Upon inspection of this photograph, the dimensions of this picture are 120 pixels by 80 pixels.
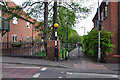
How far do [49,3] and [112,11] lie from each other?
723 cm

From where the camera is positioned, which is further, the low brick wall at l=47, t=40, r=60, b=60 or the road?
the low brick wall at l=47, t=40, r=60, b=60

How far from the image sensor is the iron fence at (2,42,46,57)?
31.6 feet

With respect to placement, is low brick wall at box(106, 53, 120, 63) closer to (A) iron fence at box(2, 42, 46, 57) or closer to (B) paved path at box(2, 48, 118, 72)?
(B) paved path at box(2, 48, 118, 72)

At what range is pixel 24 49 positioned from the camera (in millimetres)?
10117

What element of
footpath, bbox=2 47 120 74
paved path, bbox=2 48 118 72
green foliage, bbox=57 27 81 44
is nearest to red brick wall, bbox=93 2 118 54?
footpath, bbox=2 47 120 74

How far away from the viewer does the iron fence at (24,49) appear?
9.64 m

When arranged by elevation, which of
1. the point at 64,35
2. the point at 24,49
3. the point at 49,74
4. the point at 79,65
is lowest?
the point at 79,65

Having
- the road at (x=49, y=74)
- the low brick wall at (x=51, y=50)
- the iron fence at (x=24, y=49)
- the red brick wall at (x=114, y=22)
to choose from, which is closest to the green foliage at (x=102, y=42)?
the red brick wall at (x=114, y=22)

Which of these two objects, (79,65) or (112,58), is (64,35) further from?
(79,65)

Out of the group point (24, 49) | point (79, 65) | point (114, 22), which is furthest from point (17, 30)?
point (114, 22)

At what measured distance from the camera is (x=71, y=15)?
39.6ft

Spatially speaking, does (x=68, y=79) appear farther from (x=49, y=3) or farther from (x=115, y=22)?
(x=49, y=3)

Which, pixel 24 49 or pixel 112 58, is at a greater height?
pixel 24 49

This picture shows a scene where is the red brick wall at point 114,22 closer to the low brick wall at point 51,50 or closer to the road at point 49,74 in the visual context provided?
the road at point 49,74
